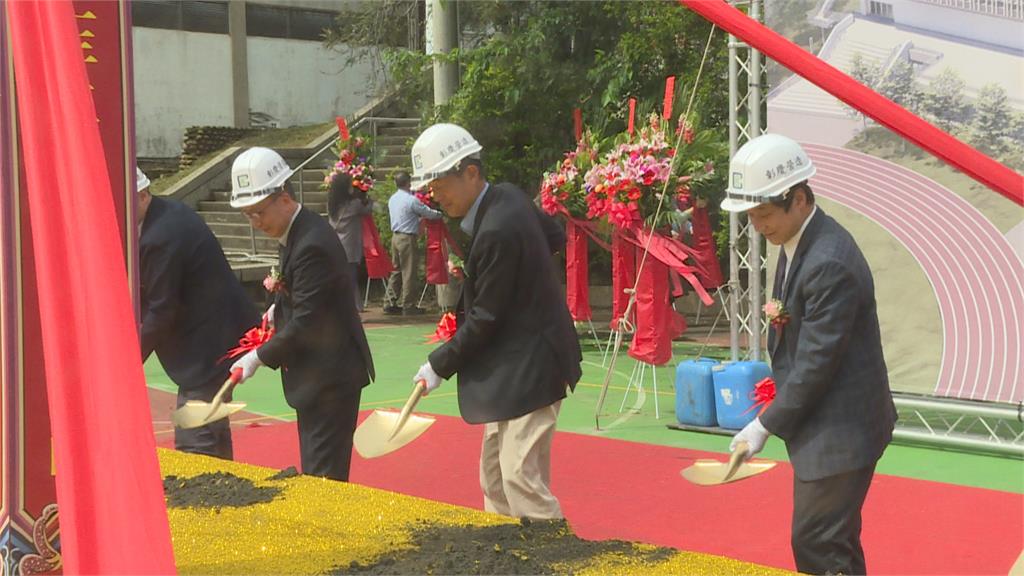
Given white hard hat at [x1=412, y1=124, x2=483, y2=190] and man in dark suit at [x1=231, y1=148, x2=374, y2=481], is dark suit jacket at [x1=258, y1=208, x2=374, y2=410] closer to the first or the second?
man in dark suit at [x1=231, y1=148, x2=374, y2=481]

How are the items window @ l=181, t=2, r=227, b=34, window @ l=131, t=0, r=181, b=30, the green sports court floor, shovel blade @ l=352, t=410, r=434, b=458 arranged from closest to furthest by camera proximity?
shovel blade @ l=352, t=410, r=434, b=458 → the green sports court floor → window @ l=131, t=0, r=181, b=30 → window @ l=181, t=2, r=227, b=34

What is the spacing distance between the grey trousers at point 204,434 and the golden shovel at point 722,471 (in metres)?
2.46

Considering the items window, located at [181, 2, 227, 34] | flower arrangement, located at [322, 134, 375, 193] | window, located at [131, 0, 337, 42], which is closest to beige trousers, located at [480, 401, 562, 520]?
flower arrangement, located at [322, 134, 375, 193]

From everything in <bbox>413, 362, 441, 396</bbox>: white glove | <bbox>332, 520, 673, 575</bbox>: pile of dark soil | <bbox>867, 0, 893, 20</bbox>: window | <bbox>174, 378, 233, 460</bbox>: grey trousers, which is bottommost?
<bbox>174, 378, 233, 460</bbox>: grey trousers

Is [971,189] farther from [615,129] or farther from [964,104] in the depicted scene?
[615,129]

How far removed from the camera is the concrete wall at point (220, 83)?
2219 centimetres

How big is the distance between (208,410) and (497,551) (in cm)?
185

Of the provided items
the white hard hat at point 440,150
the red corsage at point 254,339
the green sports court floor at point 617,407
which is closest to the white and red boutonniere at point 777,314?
the white hard hat at point 440,150

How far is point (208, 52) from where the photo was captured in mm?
22875

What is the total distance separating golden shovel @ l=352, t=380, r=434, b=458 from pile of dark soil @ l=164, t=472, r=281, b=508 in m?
0.38

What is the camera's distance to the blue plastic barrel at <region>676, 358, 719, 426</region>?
788 cm

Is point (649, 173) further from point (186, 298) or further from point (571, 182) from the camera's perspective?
point (186, 298)

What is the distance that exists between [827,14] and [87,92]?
6291 millimetres

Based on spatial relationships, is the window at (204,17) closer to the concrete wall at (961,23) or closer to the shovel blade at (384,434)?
the concrete wall at (961,23)
